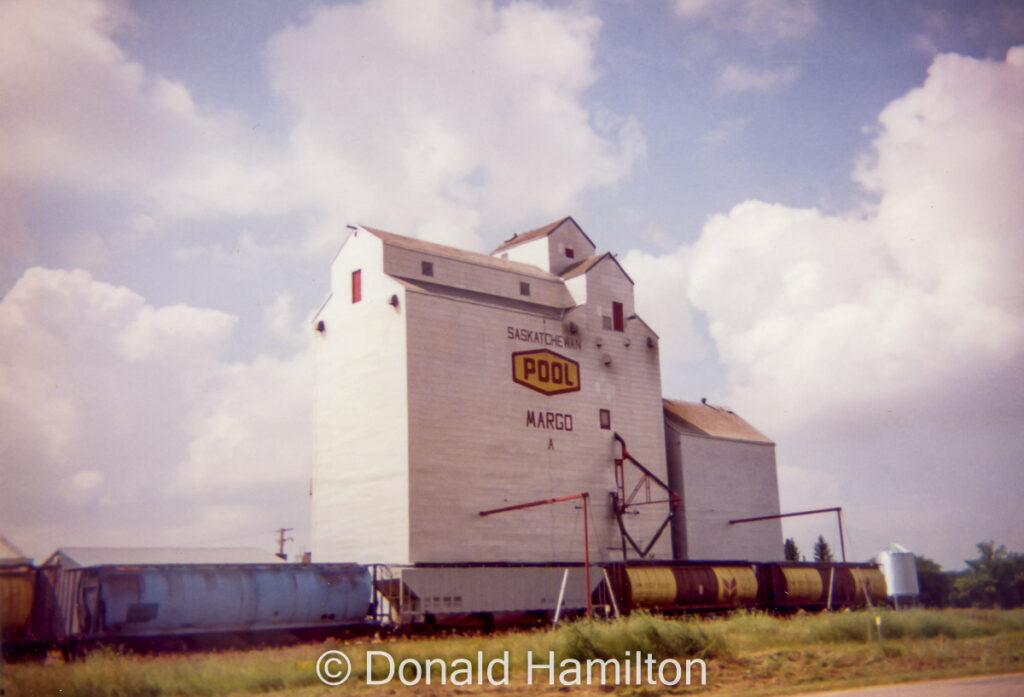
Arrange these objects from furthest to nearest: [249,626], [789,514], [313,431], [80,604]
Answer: [789,514], [313,431], [249,626], [80,604]

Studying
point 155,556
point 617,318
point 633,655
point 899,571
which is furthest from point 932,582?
point 633,655

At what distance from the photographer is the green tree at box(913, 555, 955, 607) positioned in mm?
96869

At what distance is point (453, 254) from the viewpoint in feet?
154

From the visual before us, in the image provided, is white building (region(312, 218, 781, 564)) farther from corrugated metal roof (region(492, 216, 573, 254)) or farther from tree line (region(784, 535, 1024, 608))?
tree line (region(784, 535, 1024, 608))

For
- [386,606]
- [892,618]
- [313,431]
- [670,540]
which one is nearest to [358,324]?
[313,431]

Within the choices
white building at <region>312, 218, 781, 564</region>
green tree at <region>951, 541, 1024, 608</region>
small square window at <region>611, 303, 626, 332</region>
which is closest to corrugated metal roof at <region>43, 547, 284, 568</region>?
white building at <region>312, 218, 781, 564</region>

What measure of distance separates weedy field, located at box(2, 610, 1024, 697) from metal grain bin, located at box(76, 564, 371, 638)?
133cm

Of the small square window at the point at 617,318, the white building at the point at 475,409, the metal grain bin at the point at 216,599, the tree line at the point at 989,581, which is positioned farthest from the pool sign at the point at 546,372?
the tree line at the point at 989,581

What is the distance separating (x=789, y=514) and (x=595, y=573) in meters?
18.3

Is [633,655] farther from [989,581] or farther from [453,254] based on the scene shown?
[989,581]

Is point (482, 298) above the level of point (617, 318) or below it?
above

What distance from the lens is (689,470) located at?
2052 inches

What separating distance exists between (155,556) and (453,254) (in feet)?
78.4

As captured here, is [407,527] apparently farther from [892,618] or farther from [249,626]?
[892,618]
